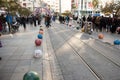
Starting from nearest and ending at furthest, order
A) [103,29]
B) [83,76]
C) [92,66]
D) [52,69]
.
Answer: [83,76] → [52,69] → [92,66] → [103,29]

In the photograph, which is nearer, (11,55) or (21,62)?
(21,62)

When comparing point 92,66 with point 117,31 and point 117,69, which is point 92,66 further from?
point 117,31

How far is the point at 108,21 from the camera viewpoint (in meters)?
32.2

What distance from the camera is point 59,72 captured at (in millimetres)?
10648

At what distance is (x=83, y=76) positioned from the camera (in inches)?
397

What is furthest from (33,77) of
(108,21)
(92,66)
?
(108,21)

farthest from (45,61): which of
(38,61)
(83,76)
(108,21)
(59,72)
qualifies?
(108,21)

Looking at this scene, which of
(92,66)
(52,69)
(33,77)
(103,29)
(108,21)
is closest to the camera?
(33,77)

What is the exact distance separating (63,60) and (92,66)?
1.93 m

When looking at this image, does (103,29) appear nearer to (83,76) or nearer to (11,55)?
(11,55)

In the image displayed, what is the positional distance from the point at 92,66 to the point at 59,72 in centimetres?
188

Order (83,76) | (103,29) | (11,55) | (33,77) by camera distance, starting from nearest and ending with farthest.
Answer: (33,77) → (83,76) → (11,55) → (103,29)

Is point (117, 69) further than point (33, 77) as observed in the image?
Yes

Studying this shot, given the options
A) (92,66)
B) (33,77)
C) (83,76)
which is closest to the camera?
(33,77)
